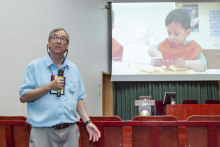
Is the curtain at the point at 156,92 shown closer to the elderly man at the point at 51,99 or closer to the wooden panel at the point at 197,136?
the wooden panel at the point at 197,136

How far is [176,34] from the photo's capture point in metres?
7.01

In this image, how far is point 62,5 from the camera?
3.55 metres

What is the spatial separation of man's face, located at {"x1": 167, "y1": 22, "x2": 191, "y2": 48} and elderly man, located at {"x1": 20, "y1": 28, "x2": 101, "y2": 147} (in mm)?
6160

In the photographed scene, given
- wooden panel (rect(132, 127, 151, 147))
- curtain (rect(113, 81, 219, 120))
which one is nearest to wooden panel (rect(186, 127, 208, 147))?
wooden panel (rect(132, 127, 151, 147))

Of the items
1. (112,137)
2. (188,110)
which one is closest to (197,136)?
(112,137)

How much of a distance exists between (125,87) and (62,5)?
497 cm

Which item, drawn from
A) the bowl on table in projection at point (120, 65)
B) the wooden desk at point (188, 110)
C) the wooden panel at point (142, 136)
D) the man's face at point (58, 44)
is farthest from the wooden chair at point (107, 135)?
the bowl on table in projection at point (120, 65)

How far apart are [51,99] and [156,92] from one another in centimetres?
697

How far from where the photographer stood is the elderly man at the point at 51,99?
50.5 inches

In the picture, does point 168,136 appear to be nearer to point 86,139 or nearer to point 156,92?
point 86,139

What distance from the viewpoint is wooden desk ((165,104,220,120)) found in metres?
5.10

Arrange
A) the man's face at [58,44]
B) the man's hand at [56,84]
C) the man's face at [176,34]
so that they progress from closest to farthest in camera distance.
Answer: the man's hand at [56,84] → the man's face at [58,44] → the man's face at [176,34]

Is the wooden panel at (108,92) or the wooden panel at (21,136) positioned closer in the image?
the wooden panel at (21,136)

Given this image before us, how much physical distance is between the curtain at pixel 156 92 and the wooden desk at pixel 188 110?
8.72ft
